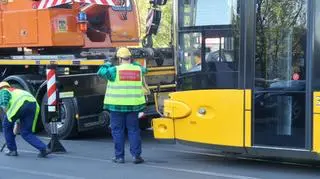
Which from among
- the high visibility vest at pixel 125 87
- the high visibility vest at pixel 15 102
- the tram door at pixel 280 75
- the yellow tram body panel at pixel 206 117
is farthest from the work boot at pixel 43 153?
the tram door at pixel 280 75

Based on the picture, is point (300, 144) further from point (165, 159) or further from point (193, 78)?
point (165, 159)

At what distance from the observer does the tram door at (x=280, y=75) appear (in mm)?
7375

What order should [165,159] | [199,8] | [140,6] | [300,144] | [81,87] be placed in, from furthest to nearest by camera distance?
[140,6]
[81,87]
[165,159]
[199,8]
[300,144]

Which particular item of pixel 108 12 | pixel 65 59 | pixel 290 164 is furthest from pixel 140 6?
pixel 290 164

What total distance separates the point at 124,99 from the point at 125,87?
0.17m

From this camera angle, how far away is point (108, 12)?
1154 cm

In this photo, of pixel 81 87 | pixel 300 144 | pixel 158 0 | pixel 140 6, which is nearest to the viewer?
pixel 300 144

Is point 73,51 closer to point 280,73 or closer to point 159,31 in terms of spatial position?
point 159,31

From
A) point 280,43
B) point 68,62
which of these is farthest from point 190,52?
point 68,62

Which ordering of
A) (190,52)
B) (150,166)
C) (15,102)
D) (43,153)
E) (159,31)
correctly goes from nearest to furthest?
(190,52), (150,166), (15,102), (43,153), (159,31)

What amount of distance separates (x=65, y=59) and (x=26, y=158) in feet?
7.49

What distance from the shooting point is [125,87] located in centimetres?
843

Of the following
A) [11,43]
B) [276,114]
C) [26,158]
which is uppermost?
[11,43]

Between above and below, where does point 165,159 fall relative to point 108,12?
below
